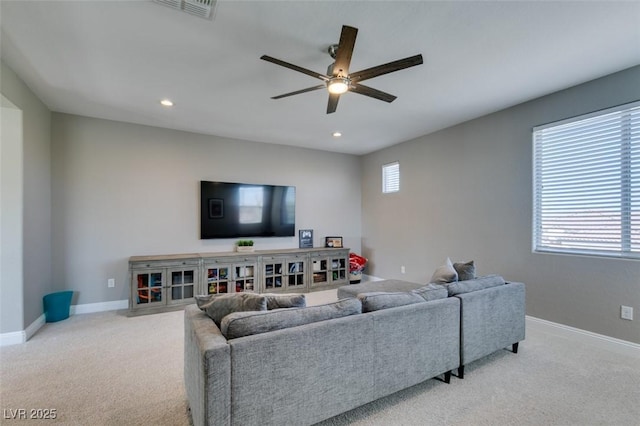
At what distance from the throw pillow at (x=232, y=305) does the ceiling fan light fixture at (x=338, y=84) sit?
1.70m

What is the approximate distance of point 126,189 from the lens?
170 inches

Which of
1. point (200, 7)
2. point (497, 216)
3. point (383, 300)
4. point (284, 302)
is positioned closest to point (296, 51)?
point (200, 7)

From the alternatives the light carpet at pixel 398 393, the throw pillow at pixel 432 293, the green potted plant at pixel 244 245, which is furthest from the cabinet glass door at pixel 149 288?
the throw pillow at pixel 432 293

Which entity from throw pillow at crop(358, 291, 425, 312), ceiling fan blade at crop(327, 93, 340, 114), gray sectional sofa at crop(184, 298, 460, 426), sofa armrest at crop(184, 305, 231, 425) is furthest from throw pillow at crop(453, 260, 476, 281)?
sofa armrest at crop(184, 305, 231, 425)

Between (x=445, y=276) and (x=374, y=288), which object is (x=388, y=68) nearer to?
(x=445, y=276)

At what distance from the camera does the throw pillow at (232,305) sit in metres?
1.74

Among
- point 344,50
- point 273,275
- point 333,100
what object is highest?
point 344,50

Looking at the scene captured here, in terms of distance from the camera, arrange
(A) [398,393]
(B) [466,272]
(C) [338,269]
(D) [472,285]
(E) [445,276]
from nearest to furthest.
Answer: (A) [398,393] → (D) [472,285] → (E) [445,276] → (B) [466,272] → (C) [338,269]

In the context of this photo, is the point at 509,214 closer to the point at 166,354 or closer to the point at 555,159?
the point at 555,159

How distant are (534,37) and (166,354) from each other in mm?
4272

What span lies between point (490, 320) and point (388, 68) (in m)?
2.28

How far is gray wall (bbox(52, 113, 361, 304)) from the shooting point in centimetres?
398

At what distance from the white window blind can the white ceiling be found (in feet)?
5.83

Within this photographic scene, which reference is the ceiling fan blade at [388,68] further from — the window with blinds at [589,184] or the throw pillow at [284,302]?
the window with blinds at [589,184]
